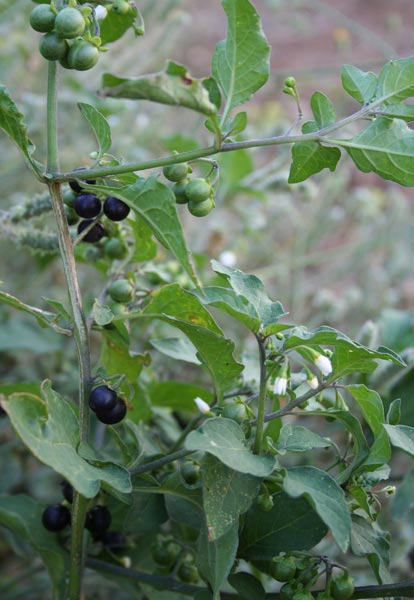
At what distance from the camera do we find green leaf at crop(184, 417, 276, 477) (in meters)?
0.64

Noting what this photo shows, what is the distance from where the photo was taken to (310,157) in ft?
2.54

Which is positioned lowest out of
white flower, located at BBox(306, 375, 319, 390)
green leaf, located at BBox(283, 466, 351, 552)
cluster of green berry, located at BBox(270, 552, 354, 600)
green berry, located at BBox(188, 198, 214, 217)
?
cluster of green berry, located at BBox(270, 552, 354, 600)

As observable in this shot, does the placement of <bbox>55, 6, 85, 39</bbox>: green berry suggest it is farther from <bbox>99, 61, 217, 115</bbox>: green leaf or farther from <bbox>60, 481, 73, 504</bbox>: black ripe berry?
<bbox>60, 481, 73, 504</bbox>: black ripe berry

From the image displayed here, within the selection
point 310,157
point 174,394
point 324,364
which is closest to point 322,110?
point 310,157

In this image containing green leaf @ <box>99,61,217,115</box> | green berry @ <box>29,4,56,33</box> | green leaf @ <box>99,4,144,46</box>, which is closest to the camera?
green leaf @ <box>99,61,217,115</box>

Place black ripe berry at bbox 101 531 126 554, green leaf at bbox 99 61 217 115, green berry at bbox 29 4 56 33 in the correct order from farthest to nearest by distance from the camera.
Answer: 1. black ripe berry at bbox 101 531 126 554
2. green berry at bbox 29 4 56 33
3. green leaf at bbox 99 61 217 115

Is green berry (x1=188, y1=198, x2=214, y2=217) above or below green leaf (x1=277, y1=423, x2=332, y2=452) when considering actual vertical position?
above

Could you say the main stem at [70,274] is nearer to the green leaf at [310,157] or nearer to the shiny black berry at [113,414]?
the shiny black berry at [113,414]

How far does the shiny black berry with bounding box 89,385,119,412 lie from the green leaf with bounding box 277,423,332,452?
0.17 metres

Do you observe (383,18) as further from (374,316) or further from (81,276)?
(81,276)

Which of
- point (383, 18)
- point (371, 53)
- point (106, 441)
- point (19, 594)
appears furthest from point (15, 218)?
point (383, 18)

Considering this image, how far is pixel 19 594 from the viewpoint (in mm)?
1206

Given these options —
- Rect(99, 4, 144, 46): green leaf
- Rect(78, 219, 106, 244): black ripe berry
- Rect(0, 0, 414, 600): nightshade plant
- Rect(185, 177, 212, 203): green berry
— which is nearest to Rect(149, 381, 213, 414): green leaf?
Rect(0, 0, 414, 600): nightshade plant

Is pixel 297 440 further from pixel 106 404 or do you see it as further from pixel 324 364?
pixel 106 404
